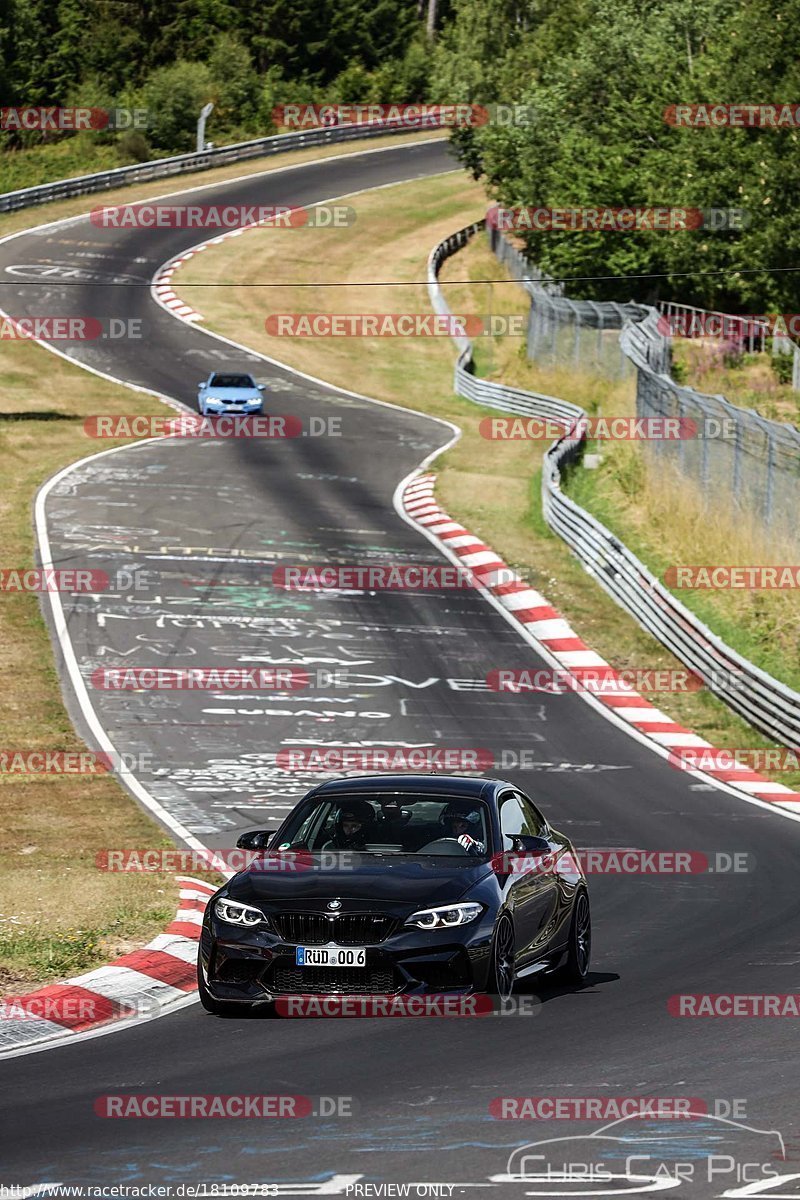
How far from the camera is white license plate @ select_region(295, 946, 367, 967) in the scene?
426 inches

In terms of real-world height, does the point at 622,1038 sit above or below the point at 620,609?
above

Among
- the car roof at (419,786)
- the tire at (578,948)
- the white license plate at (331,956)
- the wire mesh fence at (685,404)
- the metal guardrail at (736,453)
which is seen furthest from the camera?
the wire mesh fence at (685,404)

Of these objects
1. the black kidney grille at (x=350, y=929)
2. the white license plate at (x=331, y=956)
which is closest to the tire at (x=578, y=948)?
the black kidney grille at (x=350, y=929)

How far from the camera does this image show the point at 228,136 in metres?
97.3

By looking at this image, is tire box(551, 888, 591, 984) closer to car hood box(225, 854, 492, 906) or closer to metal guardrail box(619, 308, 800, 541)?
car hood box(225, 854, 492, 906)

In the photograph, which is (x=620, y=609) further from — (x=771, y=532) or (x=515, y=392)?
(x=515, y=392)

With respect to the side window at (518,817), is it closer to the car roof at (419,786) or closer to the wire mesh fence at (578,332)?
the car roof at (419,786)

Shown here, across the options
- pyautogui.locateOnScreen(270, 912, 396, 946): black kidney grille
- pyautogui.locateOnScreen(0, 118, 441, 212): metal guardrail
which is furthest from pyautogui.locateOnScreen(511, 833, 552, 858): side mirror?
pyautogui.locateOnScreen(0, 118, 441, 212): metal guardrail

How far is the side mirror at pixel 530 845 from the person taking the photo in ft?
39.0

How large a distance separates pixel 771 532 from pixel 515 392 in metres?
24.3

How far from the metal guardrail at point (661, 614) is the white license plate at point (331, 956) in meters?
14.5

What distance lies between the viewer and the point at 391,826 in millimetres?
12211

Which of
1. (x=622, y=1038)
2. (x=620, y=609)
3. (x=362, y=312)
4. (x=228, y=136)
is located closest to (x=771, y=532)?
(x=620, y=609)

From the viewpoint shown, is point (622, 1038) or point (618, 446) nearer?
point (622, 1038)
